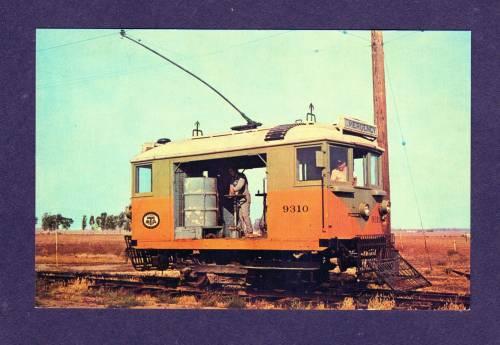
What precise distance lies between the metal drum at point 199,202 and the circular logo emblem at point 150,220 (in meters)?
0.76

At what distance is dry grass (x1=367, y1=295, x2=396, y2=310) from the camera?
1164 cm

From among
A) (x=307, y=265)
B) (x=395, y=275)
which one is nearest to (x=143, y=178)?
(x=307, y=265)

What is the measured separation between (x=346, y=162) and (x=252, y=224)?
3058mm

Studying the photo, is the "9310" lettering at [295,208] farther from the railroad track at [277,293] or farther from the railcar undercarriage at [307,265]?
the railroad track at [277,293]

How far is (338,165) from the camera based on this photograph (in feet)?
41.2

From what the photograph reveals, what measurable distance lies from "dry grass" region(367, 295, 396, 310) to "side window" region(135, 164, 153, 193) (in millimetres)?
6261

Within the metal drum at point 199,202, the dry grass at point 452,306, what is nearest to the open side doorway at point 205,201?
the metal drum at point 199,202

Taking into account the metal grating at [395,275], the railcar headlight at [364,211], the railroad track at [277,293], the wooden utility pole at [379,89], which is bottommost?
the railroad track at [277,293]

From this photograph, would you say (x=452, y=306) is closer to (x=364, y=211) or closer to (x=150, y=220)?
(x=364, y=211)

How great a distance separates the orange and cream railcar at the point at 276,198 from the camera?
40.4 ft

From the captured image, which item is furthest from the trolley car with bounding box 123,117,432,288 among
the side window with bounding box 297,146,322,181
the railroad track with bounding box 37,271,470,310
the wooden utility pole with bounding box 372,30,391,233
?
the wooden utility pole with bounding box 372,30,391,233

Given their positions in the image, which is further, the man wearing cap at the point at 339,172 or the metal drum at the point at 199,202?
the metal drum at the point at 199,202
